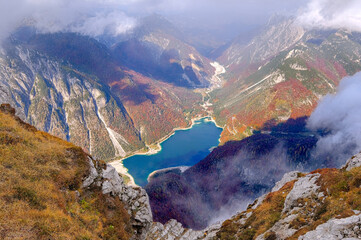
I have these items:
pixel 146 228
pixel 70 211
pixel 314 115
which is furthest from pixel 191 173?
pixel 314 115

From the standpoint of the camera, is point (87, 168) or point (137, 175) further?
point (137, 175)

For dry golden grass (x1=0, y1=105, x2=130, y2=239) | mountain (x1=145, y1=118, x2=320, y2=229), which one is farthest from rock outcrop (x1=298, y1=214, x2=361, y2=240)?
mountain (x1=145, y1=118, x2=320, y2=229)

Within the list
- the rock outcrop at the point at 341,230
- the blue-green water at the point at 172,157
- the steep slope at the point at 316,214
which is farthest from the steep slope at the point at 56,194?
the blue-green water at the point at 172,157

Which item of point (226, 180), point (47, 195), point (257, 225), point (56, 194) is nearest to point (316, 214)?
point (257, 225)

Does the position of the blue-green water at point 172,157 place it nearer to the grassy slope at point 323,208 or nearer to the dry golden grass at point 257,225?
the dry golden grass at point 257,225

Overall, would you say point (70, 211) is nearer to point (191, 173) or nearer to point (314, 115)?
point (191, 173)

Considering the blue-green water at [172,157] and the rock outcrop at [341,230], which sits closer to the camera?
the rock outcrop at [341,230]

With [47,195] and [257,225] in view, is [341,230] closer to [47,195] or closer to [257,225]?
[257,225]

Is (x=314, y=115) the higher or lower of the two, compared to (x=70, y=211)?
lower
